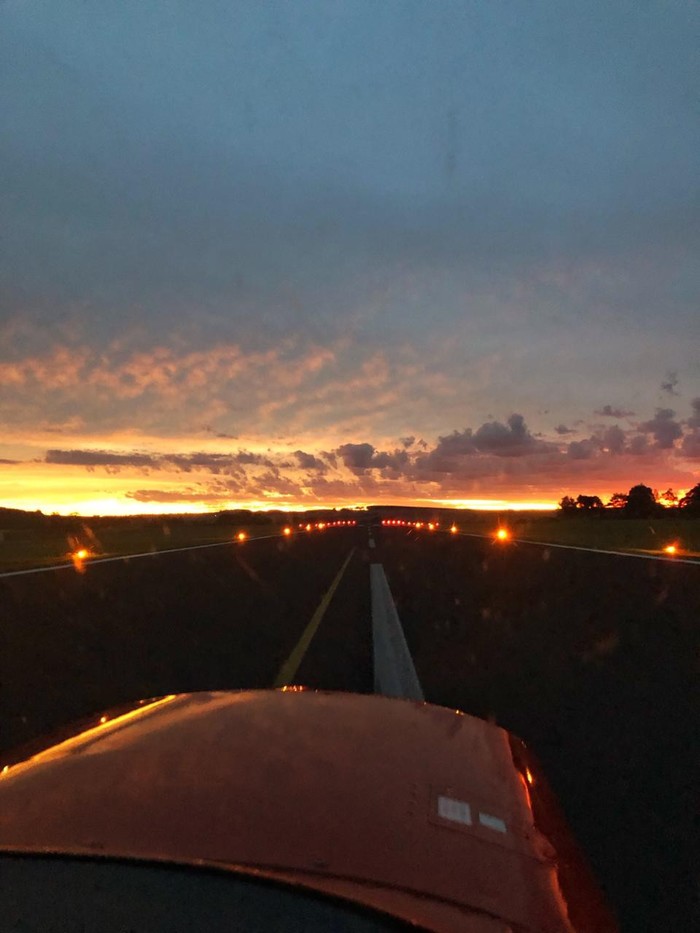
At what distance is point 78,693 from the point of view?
8.45 meters

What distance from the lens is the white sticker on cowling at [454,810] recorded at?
101 inches

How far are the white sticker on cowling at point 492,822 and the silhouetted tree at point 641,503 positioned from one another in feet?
380

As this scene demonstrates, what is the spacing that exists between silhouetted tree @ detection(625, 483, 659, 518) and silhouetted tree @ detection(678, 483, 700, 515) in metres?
3.89

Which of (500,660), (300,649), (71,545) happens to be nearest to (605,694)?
(500,660)

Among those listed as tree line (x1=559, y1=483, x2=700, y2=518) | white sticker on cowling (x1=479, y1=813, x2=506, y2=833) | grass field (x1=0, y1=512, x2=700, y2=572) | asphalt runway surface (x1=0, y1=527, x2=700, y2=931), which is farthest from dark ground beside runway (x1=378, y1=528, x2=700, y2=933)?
tree line (x1=559, y1=483, x2=700, y2=518)

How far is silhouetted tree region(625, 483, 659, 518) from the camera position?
118062 millimetres

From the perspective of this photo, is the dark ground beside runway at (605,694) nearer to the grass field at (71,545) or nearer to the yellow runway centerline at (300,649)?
the yellow runway centerline at (300,649)

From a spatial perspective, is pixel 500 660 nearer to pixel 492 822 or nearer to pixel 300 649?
pixel 300 649

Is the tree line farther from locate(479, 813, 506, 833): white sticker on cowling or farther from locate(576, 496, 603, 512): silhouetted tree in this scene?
locate(479, 813, 506, 833): white sticker on cowling

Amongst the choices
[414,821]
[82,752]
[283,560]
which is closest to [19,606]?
[82,752]

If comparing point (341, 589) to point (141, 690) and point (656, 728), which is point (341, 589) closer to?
point (141, 690)

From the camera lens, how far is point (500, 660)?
10188mm

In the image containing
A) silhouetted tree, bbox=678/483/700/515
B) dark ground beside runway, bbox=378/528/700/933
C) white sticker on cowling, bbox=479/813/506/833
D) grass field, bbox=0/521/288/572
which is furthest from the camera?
silhouetted tree, bbox=678/483/700/515

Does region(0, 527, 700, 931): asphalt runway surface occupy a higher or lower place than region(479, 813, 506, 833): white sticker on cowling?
lower
